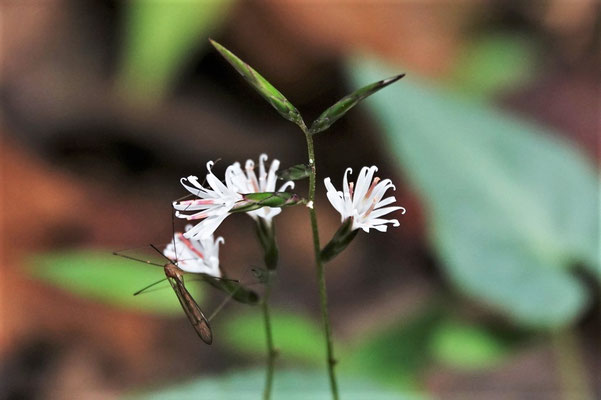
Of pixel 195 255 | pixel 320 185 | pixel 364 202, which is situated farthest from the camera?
pixel 320 185

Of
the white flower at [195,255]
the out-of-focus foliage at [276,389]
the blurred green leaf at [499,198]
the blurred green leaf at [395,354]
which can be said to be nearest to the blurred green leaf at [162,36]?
the blurred green leaf at [499,198]

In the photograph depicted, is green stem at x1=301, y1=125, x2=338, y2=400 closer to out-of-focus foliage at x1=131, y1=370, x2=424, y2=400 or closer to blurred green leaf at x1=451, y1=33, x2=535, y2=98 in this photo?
out-of-focus foliage at x1=131, y1=370, x2=424, y2=400

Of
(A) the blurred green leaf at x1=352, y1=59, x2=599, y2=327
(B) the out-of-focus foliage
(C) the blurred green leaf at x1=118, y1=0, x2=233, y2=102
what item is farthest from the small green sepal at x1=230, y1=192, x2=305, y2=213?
(C) the blurred green leaf at x1=118, y1=0, x2=233, y2=102

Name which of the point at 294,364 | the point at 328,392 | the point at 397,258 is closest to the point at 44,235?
the point at 294,364

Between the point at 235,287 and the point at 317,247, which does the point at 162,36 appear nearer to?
the point at 235,287

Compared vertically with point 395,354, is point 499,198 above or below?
above

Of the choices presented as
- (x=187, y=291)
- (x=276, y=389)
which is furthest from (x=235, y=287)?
(x=276, y=389)

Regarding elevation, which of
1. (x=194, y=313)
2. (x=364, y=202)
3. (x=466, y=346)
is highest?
(x=364, y=202)
